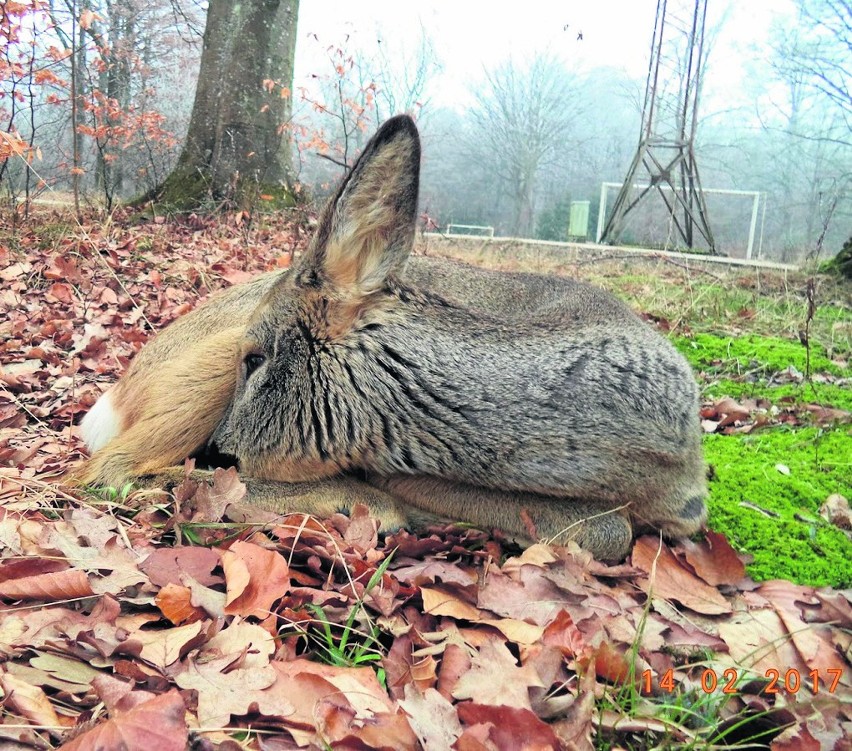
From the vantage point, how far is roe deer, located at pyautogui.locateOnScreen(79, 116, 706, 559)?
2555mm

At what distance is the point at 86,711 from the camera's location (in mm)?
1471

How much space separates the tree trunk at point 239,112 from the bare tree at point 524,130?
9.65m

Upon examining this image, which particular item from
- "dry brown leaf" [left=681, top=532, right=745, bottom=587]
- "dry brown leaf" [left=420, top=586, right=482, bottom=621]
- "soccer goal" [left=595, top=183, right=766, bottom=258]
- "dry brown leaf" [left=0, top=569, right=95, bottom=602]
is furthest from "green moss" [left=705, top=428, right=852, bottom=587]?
"soccer goal" [left=595, top=183, right=766, bottom=258]

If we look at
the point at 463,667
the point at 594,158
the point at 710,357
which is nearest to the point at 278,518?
the point at 463,667

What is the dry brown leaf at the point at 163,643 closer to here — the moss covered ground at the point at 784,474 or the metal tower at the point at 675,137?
the moss covered ground at the point at 784,474

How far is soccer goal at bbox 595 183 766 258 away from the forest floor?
13764mm

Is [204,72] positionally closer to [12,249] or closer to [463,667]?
[12,249]

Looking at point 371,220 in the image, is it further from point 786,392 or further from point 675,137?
point 675,137

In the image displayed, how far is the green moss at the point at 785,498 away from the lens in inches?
105

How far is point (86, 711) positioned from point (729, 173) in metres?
19.9

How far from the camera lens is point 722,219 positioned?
58.0ft

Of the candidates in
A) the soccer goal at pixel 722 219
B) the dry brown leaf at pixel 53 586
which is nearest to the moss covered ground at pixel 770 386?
the dry brown leaf at pixel 53 586

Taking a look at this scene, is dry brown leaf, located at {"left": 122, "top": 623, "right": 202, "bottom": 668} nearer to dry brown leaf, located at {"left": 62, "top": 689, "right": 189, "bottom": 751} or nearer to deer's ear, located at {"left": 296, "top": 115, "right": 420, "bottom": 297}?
dry brown leaf, located at {"left": 62, "top": 689, "right": 189, "bottom": 751}

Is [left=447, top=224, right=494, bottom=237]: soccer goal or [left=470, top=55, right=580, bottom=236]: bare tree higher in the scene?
[left=470, top=55, right=580, bottom=236]: bare tree
